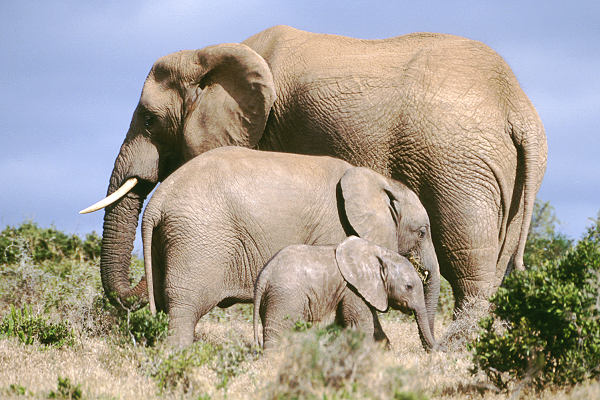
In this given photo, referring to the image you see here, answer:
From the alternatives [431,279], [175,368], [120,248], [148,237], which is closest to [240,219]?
[148,237]

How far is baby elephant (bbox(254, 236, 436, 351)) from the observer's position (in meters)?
6.83

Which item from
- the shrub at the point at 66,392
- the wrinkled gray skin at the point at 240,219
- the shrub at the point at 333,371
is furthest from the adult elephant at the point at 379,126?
the shrub at the point at 333,371

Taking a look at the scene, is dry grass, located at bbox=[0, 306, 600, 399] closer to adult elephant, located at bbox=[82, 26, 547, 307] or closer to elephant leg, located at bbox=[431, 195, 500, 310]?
elephant leg, located at bbox=[431, 195, 500, 310]

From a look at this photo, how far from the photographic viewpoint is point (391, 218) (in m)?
8.18

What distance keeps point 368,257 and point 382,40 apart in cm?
389

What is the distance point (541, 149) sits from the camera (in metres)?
9.55

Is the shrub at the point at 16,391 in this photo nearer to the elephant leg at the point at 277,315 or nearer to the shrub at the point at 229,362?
the shrub at the point at 229,362

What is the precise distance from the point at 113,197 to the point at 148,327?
2.97 m

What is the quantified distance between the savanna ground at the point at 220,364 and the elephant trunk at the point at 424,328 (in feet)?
0.42

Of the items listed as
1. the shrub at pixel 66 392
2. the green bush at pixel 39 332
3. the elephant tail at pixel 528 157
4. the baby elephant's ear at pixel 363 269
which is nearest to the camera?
the shrub at pixel 66 392

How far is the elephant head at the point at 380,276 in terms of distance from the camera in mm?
7230

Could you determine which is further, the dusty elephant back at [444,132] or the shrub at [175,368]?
the dusty elephant back at [444,132]

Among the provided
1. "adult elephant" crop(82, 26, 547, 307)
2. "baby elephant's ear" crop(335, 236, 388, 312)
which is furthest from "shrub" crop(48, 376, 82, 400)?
"adult elephant" crop(82, 26, 547, 307)

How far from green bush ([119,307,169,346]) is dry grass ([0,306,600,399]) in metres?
0.15
